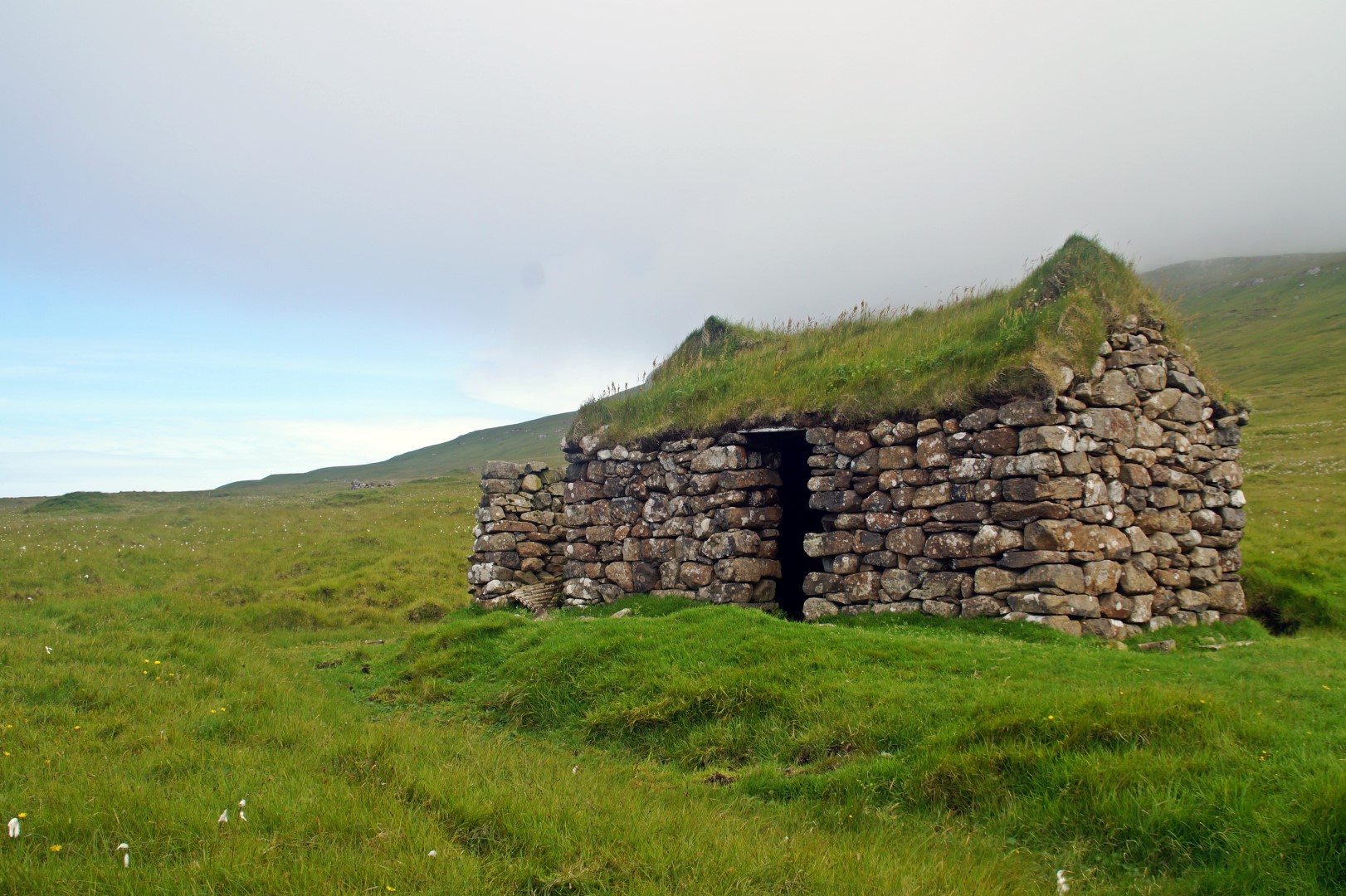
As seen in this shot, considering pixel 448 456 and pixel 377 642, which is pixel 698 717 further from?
pixel 448 456

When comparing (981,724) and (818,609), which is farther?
(818,609)

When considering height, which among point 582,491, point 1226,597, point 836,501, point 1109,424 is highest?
point 1109,424

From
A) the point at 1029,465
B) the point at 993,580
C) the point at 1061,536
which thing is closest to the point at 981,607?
the point at 993,580

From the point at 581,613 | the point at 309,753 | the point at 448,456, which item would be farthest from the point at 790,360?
the point at 448,456

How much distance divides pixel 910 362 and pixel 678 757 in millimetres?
7142

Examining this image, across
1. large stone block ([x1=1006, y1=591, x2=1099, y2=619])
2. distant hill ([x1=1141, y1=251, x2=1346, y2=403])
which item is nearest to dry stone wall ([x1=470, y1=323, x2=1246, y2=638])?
large stone block ([x1=1006, y1=591, x2=1099, y2=619])

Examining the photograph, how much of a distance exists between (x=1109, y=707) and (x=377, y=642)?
435 inches

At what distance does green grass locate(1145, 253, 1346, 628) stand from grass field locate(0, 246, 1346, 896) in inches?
7.3

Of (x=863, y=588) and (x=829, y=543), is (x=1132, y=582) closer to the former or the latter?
(x=863, y=588)

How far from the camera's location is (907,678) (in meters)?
7.60

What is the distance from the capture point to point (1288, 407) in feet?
172

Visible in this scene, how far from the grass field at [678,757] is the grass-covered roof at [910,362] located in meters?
3.13

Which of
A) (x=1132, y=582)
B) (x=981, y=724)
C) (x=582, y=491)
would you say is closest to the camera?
(x=981, y=724)

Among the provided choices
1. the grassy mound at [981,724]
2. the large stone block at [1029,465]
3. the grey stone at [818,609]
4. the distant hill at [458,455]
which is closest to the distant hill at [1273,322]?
the large stone block at [1029,465]
